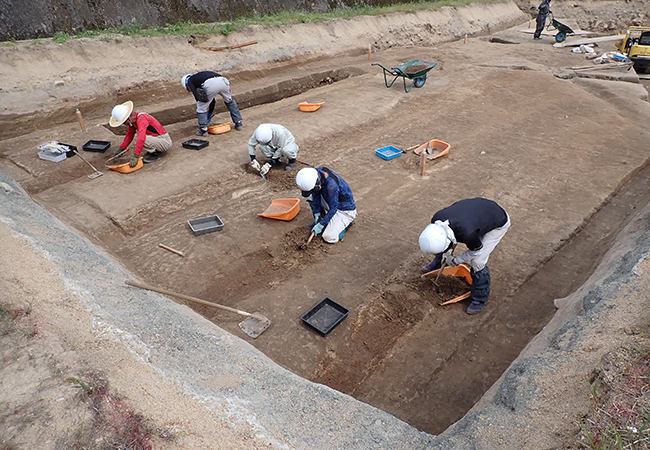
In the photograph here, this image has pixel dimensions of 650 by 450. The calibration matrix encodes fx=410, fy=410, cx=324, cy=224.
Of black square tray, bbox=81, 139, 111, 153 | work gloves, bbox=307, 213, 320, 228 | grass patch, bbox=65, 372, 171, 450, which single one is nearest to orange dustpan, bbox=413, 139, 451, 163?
work gloves, bbox=307, 213, 320, 228

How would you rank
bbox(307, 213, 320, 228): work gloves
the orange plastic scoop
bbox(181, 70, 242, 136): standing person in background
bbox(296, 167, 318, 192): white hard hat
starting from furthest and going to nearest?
bbox(181, 70, 242, 136): standing person in background < the orange plastic scoop < bbox(307, 213, 320, 228): work gloves < bbox(296, 167, 318, 192): white hard hat

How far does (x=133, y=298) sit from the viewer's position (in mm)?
3932

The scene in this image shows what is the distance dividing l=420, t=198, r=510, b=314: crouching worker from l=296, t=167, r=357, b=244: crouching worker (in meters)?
1.51

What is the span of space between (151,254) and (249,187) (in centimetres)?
206

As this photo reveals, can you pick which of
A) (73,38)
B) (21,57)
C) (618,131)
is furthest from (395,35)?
(21,57)

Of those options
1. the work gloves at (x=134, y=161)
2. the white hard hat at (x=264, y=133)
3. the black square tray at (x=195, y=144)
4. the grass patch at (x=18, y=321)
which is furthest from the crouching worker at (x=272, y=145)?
the grass patch at (x=18, y=321)

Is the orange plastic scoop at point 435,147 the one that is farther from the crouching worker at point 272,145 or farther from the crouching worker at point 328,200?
the crouching worker at point 328,200

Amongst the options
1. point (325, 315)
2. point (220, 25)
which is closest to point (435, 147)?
point (325, 315)

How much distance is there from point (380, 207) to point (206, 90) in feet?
14.4

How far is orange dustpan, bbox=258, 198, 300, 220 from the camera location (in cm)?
601

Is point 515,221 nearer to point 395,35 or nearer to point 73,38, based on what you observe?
point 73,38

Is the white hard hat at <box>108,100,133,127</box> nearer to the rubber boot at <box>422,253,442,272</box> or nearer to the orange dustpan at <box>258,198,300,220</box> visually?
the orange dustpan at <box>258,198,300,220</box>

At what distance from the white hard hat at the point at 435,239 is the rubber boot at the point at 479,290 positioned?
2.61 ft

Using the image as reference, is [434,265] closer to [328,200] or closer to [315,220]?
[328,200]
